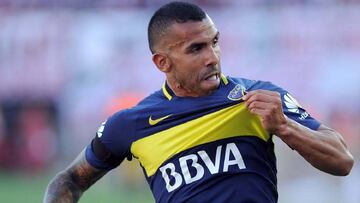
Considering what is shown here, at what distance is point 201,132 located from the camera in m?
6.12

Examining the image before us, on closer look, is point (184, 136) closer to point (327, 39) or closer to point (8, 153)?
point (327, 39)

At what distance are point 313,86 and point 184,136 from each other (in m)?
11.3

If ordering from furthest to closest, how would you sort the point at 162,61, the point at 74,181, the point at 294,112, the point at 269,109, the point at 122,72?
the point at 122,72 → the point at 74,181 → the point at 162,61 → the point at 294,112 → the point at 269,109

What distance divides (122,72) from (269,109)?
12797mm

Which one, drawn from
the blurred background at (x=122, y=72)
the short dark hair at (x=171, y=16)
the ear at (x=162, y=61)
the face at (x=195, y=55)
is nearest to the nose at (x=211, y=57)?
the face at (x=195, y=55)

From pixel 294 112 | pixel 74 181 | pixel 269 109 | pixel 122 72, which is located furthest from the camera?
pixel 122 72

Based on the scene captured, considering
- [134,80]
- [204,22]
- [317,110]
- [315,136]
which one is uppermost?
[204,22]

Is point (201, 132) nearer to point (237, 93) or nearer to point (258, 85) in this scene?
point (237, 93)

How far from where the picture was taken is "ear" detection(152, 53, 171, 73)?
6.37 m

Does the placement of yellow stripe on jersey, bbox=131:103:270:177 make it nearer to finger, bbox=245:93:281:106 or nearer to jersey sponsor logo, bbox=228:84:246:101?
jersey sponsor logo, bbox=228:84:246:101

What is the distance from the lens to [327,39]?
1734cm

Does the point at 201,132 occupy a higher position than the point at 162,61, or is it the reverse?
the point at 162,61

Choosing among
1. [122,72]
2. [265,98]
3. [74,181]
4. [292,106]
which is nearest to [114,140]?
[74,181]

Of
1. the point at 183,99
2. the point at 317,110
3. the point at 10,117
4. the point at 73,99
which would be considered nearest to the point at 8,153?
the point at 10,117
